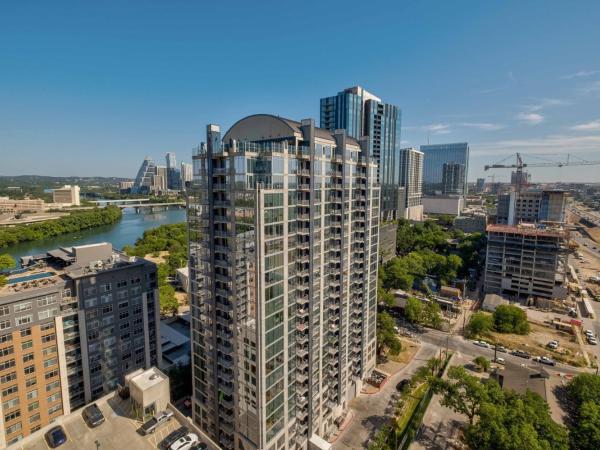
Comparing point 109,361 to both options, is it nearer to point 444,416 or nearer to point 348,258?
point 348,258

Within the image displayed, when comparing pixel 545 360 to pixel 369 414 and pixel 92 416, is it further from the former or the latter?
pixel 92 416

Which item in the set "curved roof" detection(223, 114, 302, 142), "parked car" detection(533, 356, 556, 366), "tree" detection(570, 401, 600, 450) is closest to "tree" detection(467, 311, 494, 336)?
"parked car" detection(533, 356, 556, 366)

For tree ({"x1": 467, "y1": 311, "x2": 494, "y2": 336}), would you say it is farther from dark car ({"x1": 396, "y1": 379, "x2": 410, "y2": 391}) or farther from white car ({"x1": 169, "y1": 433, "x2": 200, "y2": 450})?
white car ({"x1": 169, "y1": 433, "x2": 200, "y2": 450})

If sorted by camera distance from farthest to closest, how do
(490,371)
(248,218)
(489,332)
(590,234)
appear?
(590,234) → (489,332) → (490,371) → (248,218)

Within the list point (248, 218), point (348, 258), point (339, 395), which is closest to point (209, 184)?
point (248, 218)

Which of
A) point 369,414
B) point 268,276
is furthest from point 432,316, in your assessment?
point 268,276

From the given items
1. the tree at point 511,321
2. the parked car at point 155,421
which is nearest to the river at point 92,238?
the parked car at point 155,421

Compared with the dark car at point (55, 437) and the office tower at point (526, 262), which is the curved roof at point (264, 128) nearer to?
the dark car at point (55, 437)
